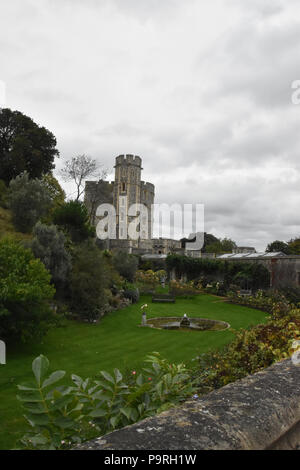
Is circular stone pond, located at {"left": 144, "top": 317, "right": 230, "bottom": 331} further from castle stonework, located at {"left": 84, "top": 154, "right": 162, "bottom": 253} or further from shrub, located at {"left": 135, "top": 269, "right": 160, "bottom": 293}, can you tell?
castle stonework, located at {"left": 84, "top": 154, "right": 162, "bottom": 253}

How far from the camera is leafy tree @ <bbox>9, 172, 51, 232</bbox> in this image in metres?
23.4

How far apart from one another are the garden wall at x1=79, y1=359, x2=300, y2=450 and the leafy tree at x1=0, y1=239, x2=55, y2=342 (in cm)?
803

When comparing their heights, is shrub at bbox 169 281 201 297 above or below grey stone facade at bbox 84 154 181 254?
below

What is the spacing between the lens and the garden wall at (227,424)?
4.91 feet

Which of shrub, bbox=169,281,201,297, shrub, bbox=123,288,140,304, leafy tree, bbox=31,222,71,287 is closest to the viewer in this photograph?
leafy tree, bbox=31,222,71,287

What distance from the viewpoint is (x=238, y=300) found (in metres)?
22.5

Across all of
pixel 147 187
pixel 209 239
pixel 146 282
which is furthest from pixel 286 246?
pixel 146 282

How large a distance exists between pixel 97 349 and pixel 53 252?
23.6ft

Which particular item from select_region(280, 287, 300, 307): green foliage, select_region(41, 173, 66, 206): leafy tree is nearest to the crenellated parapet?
select_region(41, 173, 66, 206): leafy tree

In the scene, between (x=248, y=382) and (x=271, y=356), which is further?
(x=271, y=356)
